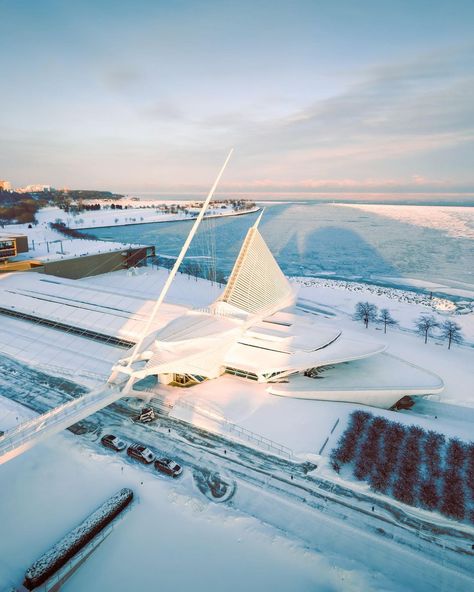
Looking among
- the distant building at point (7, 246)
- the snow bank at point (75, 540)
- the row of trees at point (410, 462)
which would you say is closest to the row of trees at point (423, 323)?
the row of trees at point (410, 462)

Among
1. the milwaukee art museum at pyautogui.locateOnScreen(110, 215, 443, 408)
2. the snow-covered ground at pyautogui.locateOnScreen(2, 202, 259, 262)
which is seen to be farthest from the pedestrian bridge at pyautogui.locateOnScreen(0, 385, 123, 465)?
the snow-covered ground at pyautogui.locateOnScreen(2, 202, 259, 262)

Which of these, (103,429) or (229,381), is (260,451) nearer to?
(229,381)

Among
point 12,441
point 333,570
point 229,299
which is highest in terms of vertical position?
point 229,299

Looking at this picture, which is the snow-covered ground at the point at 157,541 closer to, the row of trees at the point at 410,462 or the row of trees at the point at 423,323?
the row of trees at the point at 410,462

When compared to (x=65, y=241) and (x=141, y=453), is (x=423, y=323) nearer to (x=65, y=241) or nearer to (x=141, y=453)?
(x=141, y=453)

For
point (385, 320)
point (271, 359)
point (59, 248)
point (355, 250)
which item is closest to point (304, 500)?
point (271, 359)

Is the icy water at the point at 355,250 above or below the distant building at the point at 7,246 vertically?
below

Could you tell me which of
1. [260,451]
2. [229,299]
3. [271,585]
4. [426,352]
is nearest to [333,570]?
[271,585]

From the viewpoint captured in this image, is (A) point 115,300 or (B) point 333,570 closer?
(B) point 333,570
